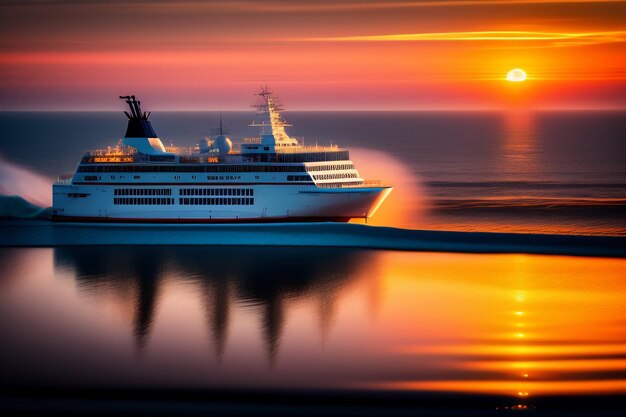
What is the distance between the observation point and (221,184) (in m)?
53.1

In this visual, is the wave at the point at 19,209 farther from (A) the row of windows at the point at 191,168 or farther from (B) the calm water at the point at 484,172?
(B) the calm water at the point at 484,172

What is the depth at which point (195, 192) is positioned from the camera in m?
53.4

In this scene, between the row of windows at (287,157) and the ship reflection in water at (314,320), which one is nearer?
the ship reflection in water at (314,320)

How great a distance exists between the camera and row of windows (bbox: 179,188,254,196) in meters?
52.8

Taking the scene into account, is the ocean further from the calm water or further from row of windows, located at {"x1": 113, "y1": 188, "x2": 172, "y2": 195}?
row of windows, located at {"x1": 113, "y1": 188, "x2": 172, "y2": 195}

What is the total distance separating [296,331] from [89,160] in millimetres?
24990

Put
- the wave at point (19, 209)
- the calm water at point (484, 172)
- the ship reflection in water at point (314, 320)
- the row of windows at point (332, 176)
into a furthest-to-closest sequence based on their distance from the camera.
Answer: the calm water at point (484, 172)
the wave at point (19, 209)
the row of windows at point (332, 176)
the ship reflection in water at point (314, 320)

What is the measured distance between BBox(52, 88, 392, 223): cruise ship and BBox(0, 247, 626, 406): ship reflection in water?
398 centimetres

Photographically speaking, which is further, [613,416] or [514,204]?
[514,204]

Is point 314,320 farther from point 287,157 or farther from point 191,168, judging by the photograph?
point 191,168

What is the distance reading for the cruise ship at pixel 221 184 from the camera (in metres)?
52.2

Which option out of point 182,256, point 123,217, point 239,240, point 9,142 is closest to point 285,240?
point 239,240

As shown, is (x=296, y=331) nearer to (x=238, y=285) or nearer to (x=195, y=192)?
(x=238, y=285)

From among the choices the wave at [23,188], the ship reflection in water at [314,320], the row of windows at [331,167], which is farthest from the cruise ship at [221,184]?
the wave at [23,188]
